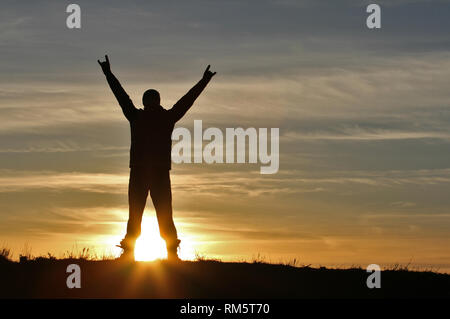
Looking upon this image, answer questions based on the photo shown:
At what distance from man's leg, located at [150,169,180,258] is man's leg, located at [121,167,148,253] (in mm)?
200

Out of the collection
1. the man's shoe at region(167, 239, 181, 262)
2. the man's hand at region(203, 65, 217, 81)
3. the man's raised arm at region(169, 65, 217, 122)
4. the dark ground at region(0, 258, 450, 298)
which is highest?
the man's hand at region(203, 65, 217, 81)

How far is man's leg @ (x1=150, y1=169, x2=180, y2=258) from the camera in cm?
2062

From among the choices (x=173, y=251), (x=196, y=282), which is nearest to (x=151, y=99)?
(x=173, y=251)

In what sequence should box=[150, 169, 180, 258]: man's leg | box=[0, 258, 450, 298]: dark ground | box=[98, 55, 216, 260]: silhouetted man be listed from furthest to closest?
box=[150, 169, 180, 258]: man's leg
box=[98, 55, 216, 260]: silhouetted man
box=[0, 258, 450, 298]: dark ground

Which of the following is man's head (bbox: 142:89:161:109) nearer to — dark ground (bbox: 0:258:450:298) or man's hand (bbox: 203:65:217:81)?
man's hand (bbox: 203:65:217:81)

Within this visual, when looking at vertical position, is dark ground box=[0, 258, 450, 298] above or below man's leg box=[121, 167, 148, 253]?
below

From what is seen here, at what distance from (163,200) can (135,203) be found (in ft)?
2.01

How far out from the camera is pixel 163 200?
20672 millimetres

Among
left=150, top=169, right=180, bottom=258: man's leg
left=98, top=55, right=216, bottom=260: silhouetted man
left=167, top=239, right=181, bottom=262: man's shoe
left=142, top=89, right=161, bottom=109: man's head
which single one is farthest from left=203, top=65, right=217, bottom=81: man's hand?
left=167, top=239, right=181, bottom=262: man's shoe

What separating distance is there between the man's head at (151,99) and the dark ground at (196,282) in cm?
341
